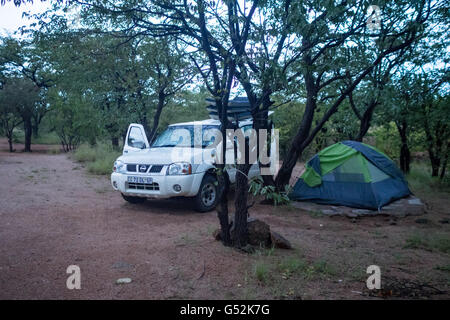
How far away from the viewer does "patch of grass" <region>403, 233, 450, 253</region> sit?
16.0ft

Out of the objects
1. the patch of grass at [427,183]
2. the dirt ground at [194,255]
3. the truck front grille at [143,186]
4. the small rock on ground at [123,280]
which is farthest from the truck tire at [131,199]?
the patch of grass at [427,183]

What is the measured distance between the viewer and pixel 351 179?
7.71 metres

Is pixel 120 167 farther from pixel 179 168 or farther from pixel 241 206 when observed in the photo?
pixel 241 206

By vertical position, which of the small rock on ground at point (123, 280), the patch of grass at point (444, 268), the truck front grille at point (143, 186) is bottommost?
the patch of grass at point (444, 268)

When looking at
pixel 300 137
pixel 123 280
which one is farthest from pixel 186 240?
pixel 300 137

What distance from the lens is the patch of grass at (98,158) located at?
1224 cm

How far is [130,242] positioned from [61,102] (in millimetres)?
16903

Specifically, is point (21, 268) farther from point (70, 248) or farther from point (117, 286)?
point (117, 286)

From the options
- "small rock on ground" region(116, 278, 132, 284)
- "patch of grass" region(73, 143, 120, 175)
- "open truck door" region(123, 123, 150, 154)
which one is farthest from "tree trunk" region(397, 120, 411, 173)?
"small rock on ground" region(116, 278, 132, 284)

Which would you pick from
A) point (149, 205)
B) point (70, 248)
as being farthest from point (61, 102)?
point (70, 248)

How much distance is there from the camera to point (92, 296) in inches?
119

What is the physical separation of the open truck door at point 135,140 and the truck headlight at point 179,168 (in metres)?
1.71

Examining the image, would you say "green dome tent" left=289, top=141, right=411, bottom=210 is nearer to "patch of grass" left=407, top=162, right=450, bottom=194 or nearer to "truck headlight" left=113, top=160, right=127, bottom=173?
"patch of grass" left=407, top=162, right=450, bottom=194

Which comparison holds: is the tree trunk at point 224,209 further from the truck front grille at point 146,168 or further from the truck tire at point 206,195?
the truck front grille at point 146,168
